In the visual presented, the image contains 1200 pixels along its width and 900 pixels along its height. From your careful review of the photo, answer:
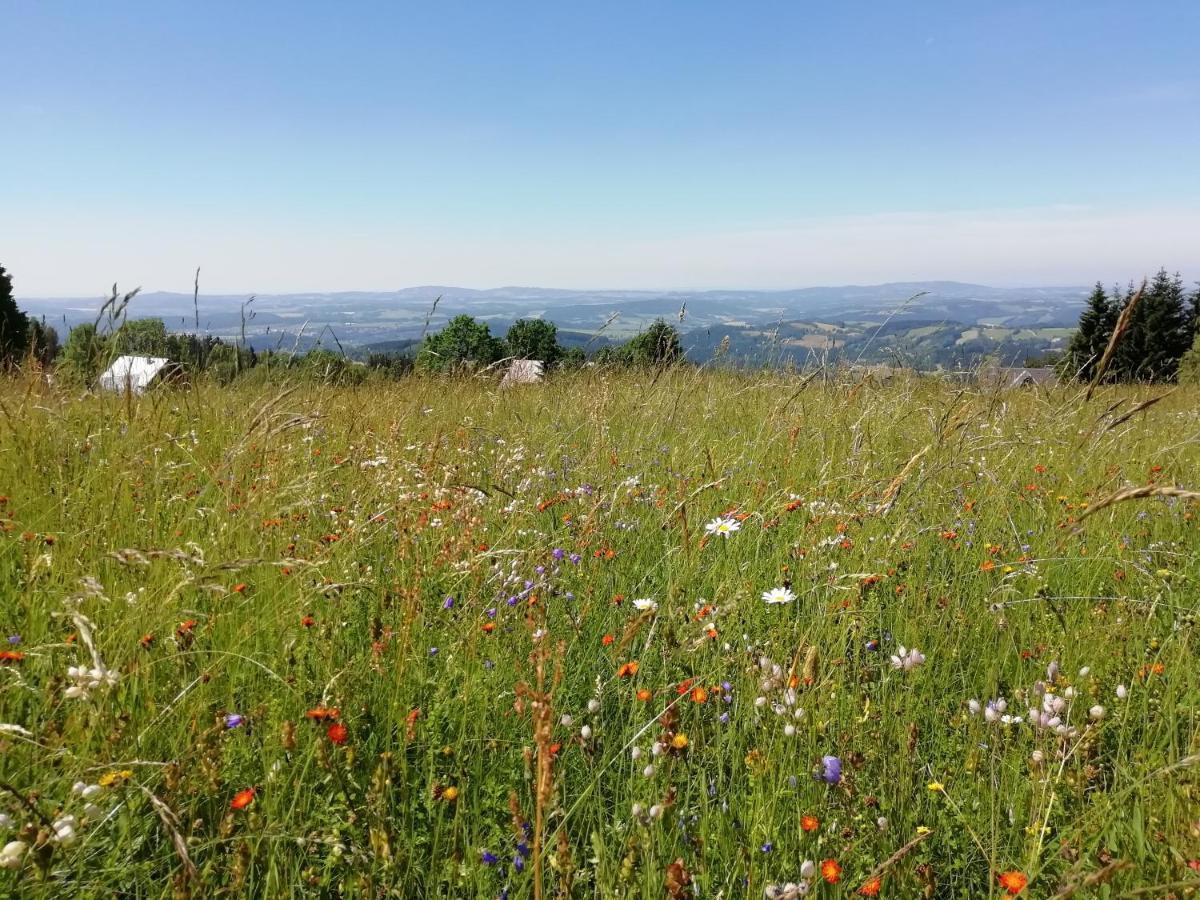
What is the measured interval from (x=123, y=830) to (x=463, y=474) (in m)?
2.28

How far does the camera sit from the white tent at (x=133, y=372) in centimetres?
296

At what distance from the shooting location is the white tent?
2.96 metres

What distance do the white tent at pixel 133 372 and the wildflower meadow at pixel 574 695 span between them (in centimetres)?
16

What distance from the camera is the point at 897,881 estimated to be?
1315 mm

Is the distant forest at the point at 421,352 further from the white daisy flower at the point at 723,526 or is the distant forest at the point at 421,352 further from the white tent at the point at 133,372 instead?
the white daisy flower at the point at 723,526

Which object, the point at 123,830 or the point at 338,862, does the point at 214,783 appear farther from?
the point at 338,862

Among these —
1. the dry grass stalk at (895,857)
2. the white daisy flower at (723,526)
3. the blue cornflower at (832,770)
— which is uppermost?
the white daisy flower at (723,526)

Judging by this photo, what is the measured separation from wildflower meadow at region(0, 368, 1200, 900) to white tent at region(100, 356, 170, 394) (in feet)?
0.51

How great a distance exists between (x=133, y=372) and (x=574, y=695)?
264 centimetres

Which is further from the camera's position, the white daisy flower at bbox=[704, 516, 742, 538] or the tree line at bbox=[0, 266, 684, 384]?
the tree line at bbox=[0, 266, 684, 384]

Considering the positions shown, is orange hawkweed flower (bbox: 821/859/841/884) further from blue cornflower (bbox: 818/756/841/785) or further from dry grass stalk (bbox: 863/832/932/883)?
blue cornflower (bbox: 818/756/841/785)

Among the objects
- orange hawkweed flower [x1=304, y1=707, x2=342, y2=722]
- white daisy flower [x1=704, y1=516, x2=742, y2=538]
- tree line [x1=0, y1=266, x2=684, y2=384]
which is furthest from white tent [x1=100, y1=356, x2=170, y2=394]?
white daisy flower [x1=704, y1=516, x2=742, y2=538]

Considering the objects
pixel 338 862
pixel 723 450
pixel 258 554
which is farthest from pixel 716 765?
pixel 723 450

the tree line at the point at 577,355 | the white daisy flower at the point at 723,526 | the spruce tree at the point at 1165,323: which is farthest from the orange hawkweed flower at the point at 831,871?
the spruce tree at the point at 1165,323
